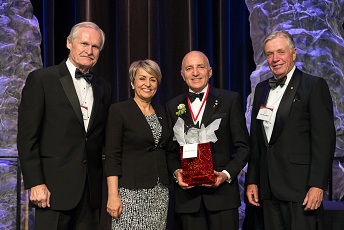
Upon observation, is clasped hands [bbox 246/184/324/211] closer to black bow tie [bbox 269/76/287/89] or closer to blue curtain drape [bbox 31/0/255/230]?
black bow tie [bbox 269/76/287/89]

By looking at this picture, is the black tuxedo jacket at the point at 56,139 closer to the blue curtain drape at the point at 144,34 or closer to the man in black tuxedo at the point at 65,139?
the man in black tuxedo at the point at 65,139

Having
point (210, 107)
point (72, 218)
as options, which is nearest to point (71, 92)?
point (72, 218)

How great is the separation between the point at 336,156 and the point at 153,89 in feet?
6.46

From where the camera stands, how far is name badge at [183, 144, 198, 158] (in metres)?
2.76

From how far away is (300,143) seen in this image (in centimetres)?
292

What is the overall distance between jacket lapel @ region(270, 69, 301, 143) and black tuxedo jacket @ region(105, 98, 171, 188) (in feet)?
2.15

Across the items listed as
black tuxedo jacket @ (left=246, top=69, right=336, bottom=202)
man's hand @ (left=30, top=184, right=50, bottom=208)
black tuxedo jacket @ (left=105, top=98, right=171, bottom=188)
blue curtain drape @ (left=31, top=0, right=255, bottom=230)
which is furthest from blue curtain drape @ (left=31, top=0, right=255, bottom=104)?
man's hand @ (left=30, top=184, right=50, bottom=208)

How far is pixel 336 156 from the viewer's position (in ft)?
13.7

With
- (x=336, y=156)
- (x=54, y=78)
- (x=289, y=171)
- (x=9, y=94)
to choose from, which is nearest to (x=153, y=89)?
(x=54, y=78)

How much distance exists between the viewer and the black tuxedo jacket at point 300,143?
2.85m

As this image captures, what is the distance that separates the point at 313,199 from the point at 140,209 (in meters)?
0.99

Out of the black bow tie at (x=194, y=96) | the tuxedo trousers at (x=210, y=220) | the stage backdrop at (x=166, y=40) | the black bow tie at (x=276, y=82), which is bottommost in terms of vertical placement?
the tuxedo trousers at (x=210, y=220)

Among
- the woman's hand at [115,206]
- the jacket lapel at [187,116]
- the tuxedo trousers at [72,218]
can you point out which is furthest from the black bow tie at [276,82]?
the tuxedo trousers at [72,218]

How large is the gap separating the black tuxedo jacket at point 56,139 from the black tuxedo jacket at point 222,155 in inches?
21.2
